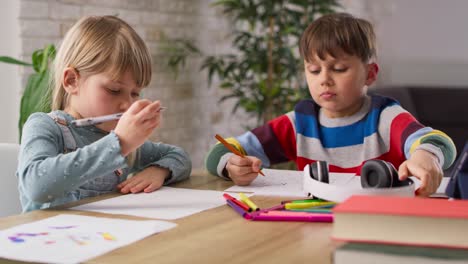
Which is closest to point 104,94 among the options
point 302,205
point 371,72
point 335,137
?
point 302,205

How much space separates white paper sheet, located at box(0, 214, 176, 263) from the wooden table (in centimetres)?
3

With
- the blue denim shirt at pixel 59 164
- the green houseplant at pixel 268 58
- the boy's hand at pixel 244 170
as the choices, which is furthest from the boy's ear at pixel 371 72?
the green houseplant at pixel 268 58

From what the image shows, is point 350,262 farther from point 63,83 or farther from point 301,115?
point 301,115

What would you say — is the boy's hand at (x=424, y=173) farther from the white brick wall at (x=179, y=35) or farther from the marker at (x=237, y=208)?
the white brick wall at (x=179, y=35)

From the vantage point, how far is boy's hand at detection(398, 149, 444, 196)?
4.25 feet

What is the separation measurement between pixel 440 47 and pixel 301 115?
3.68 meters

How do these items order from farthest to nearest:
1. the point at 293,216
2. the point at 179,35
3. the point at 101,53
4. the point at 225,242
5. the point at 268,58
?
1. the point at 179,35
2. the point at 268,58
3. the point at 101,53
4. the point at 293,216
5. the point at 225,242

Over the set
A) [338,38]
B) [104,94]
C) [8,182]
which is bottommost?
[8,182]

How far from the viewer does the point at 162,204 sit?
133 cm

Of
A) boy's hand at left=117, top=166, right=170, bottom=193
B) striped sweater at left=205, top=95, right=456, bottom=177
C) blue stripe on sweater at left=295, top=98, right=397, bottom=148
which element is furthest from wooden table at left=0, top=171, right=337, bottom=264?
blue stripe on sweater at left=295, top=98, right=397, bottom=148

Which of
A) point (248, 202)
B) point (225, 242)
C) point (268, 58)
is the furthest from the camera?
point (268, 58)

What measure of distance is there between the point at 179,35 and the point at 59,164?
287 cm

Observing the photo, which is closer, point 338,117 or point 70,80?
point 70,80

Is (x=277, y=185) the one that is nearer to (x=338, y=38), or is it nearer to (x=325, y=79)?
(x=325, y=79)
